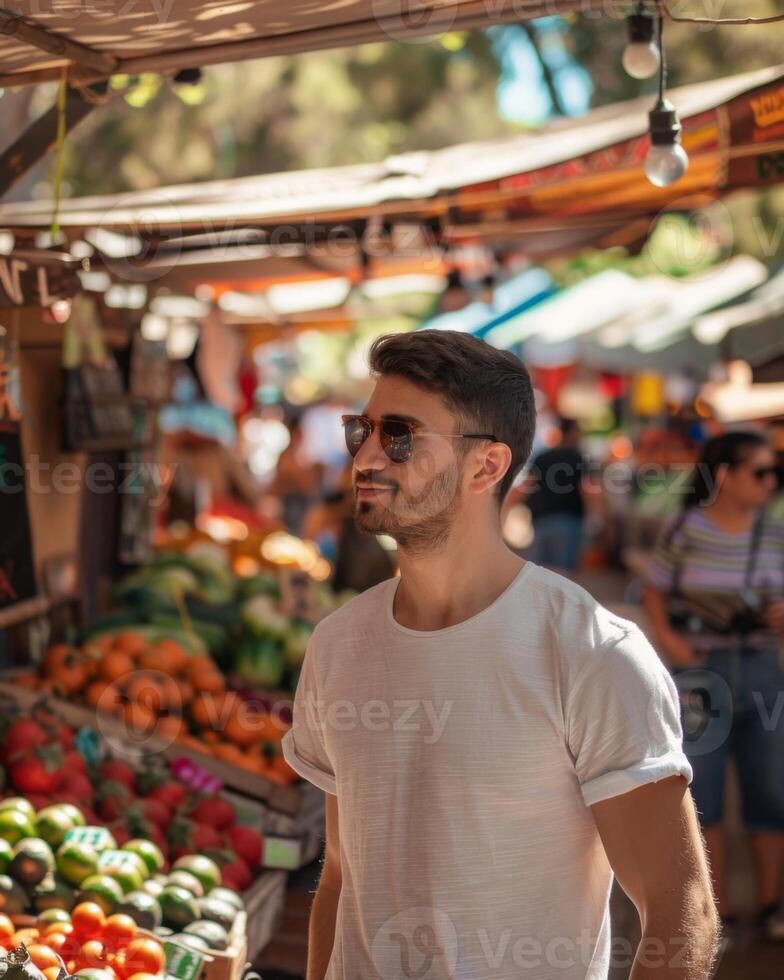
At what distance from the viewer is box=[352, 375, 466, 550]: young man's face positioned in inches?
79.8

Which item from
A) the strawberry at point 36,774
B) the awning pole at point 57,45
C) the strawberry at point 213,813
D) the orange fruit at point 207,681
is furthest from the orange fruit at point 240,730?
the awning pole at point 57,45

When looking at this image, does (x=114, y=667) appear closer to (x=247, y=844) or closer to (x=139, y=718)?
(x=139, y=718)

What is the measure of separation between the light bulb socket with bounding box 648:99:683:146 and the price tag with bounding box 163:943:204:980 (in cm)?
248

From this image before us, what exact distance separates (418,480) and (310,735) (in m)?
0.55

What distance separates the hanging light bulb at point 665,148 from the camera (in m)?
3.33

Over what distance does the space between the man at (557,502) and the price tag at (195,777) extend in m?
6.60

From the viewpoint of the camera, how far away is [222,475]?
11.4 m

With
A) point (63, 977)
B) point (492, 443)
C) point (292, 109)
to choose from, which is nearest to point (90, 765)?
point (63, 977)

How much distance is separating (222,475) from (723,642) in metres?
7.12

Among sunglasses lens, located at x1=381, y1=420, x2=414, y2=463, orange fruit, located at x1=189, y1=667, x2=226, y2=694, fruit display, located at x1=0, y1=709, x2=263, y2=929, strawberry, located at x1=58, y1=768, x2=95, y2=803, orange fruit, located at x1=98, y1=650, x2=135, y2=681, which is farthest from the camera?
orange fruit, located at x1=189, y1=667, x2=226, y2=694

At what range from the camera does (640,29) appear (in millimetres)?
3666

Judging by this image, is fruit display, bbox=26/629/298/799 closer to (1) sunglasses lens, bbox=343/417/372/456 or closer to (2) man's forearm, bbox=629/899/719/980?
(1) sunglasses lens, bbox=343/417/372/456

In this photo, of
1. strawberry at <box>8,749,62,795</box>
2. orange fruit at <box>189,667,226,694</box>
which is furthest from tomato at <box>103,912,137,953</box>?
orange fruit at <box>189,667,226,694</box>

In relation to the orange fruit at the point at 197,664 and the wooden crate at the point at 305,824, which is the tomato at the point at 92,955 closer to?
the wooden crate at the point at 305,824
